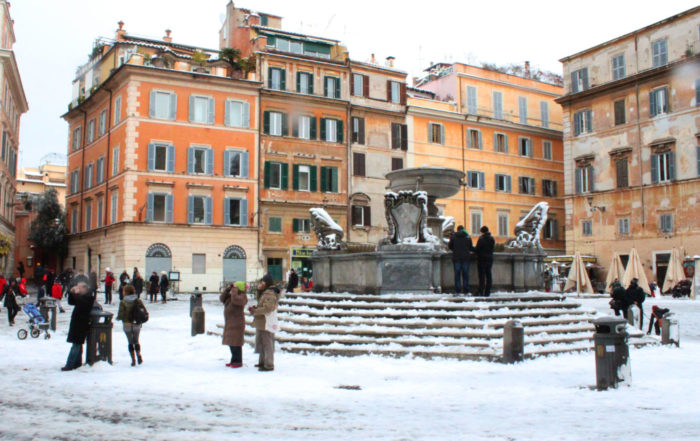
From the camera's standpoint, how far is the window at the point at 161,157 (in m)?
37.8

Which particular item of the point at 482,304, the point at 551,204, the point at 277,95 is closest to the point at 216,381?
the point at 482,304

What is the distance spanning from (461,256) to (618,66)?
32.5 meters

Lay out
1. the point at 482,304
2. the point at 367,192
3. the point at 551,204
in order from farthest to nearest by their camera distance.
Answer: the point at 551,204, the point at 367,192, the point at 482,304

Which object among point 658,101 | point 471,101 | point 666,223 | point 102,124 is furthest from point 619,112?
point 102,124

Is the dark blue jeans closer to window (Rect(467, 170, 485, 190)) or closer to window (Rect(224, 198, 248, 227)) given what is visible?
window (Rect(224, 198, 248, 227))

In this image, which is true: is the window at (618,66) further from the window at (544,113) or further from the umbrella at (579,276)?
the umbrella at (579,276)

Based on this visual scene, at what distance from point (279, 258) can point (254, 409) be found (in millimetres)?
32947

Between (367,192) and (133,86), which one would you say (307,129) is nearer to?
(367,192)

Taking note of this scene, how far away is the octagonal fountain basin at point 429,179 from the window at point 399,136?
89.0 feet

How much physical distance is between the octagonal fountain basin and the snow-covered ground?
651cm

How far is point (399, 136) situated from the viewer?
149 feet

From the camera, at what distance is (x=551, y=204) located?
50094 mm

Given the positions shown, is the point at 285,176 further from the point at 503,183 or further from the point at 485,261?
the point at 485,261

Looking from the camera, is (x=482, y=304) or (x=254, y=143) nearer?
(x=482, y=304)
